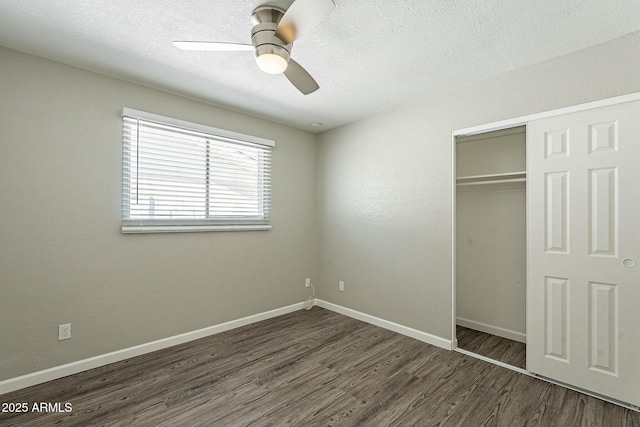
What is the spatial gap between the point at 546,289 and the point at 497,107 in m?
1.57

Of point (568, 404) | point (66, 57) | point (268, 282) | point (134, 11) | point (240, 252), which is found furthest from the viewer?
point (268, 282)

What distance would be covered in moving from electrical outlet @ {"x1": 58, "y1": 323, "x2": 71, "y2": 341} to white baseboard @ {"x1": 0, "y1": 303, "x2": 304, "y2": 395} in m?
0.22

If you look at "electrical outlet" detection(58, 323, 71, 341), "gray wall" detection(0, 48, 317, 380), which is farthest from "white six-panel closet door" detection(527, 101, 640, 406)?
"electrical outlet" detection(58, 323, 71, 341)

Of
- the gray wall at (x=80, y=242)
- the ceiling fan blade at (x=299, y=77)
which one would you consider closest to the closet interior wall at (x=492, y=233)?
the ceiling fan blade at (x=299, y=77)

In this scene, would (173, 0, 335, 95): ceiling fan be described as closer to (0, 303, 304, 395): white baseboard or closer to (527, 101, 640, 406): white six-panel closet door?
(527, 101, 640, 406): white six-panel closet door

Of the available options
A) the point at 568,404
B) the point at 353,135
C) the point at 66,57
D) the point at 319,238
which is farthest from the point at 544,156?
the point at 66,57

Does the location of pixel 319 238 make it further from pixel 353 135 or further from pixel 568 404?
pixel 568 404

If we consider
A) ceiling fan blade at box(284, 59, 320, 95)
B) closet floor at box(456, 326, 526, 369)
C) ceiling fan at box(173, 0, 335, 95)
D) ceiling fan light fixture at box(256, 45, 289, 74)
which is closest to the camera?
ceiling fan at box(173, 0, 335, 95)

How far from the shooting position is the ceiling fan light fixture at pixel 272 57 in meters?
1.62

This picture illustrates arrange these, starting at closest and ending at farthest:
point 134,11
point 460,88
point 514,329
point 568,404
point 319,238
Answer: point 134,11 → point 568,404 → point 460,88 → point 514,329 → point 319,238

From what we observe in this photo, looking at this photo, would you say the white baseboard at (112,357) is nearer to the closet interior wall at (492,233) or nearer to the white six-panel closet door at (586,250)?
the closet interior wall at (492,233)

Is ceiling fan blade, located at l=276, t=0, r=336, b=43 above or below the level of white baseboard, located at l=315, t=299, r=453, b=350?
above

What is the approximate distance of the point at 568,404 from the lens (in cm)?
198

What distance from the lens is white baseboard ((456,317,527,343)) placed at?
299 cm
